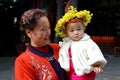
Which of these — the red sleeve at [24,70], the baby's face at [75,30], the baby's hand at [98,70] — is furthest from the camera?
the baby's face at [75,30]

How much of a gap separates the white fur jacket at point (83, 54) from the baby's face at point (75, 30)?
4 centimetres

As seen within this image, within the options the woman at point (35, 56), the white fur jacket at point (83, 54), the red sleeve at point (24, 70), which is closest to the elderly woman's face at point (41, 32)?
the woman at point (35, 56)

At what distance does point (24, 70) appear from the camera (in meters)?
2.39

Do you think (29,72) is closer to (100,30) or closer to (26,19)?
(26,19)

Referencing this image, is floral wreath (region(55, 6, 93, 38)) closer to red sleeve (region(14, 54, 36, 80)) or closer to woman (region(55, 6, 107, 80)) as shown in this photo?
woman (region(55, 6, 107, 80))

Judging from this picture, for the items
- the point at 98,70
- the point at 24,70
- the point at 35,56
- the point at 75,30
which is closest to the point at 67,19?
the point at 75,30

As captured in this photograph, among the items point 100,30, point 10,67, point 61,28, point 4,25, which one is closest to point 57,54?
point 61,28

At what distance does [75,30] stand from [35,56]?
0.79m

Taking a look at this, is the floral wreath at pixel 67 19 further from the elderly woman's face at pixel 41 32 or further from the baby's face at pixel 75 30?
the elderly woman's face at pixel 41 32

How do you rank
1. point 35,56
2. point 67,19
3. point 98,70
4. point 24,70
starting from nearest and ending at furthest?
1. point 24,70
2. point 35,56
3. point 98,70
4. point 67,19

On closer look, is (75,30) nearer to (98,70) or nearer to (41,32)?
(98,70)

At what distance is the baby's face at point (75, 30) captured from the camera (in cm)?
321

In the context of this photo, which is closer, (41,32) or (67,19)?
(41,32)

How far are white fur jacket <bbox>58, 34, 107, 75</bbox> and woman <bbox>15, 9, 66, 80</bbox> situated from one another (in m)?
0.64
